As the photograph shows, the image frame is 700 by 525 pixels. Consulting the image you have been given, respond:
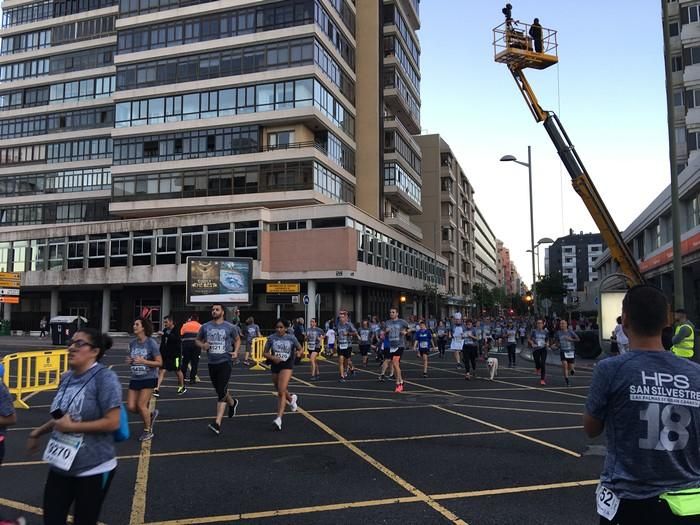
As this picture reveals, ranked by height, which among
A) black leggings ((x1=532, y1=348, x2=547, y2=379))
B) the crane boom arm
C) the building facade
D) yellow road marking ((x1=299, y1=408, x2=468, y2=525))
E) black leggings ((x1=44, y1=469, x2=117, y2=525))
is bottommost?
yellow road marking ((x1=299, y1=408, x2=468, y2=525))

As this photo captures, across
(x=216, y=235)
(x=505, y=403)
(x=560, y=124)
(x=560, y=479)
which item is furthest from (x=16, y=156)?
(x=560, y=479)

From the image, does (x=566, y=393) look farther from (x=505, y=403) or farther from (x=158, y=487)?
(x=158, y=487)

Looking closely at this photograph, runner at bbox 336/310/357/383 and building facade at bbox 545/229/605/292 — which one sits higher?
building facade at bbox 545/229/605/292

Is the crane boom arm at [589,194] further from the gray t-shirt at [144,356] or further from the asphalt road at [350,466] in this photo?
the gray t-shirt at [144,356]

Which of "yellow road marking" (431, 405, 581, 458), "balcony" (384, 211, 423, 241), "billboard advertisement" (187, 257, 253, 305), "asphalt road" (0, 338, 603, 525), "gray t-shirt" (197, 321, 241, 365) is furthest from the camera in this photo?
"balcony" (384, 211, 423, 241)

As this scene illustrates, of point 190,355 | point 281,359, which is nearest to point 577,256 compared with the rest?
point 190,355

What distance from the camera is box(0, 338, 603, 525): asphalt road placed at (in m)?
5.00

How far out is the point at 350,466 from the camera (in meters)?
6.47

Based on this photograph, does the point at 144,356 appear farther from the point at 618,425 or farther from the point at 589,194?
the point at 589,194

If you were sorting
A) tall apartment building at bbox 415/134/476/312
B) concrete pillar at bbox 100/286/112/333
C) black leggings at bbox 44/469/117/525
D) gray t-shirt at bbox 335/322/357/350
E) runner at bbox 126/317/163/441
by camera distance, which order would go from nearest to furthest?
black leggings at bbox 44/469/117/525, runner at bbox 126/317/163/441, gray t-shirt at bbox 335/322/357/350, concrete pillar at bbox 100/286/112/333, tall apartment building at bbox 415/134/476/312

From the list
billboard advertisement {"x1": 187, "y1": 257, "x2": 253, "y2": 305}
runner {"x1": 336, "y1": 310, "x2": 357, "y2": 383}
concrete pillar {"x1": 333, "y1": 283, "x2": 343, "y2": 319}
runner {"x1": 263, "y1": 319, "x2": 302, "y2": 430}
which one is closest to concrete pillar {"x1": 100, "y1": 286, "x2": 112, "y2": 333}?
billboard advertisement {"x1": 187, "y1": 257, "x2": 253, "y2": 305}

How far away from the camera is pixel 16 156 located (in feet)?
189

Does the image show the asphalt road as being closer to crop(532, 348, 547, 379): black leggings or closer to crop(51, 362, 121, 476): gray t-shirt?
crop(51, 362, 121, 476): gray t-shirt

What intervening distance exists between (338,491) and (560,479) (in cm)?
249
